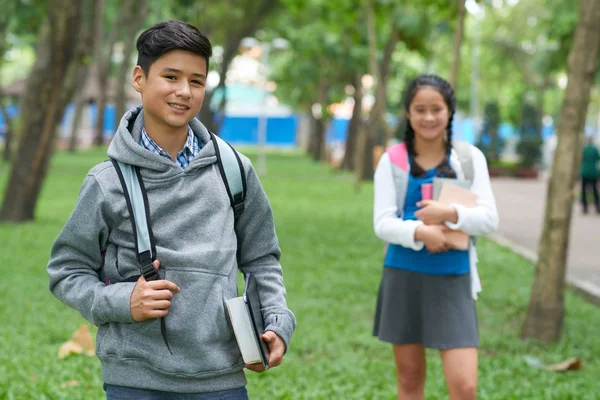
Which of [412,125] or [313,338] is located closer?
[412,125]

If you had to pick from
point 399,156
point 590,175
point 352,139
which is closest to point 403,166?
point 399,156

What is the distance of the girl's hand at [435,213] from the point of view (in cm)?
408

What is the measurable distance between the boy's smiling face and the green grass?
11.0 feet

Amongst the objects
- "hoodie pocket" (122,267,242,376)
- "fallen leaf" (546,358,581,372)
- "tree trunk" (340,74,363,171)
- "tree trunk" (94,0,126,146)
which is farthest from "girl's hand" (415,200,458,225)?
"tree trunk" (340,74,363,171)

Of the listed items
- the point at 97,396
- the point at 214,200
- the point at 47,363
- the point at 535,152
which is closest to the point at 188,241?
the point at 214,200

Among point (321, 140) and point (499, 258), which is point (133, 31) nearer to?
point (321, 140)

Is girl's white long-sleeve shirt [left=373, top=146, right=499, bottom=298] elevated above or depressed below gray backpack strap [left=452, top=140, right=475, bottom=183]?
below

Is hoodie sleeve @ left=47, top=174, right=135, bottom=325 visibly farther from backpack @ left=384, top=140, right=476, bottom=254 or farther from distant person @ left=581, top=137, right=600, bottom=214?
distant person @ left=581, top=137, right=600, bottom=214

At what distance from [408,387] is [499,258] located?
29.5ft

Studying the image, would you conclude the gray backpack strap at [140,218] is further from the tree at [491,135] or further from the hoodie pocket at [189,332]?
the tree at [491,135]

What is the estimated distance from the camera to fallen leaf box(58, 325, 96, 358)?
6.83 meters

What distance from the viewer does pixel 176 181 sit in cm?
268

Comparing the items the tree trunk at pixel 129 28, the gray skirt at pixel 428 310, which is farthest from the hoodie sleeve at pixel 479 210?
the tree trunk at pixel 129 28

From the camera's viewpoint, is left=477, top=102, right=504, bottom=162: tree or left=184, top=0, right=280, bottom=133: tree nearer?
left=184, top=0, right=280, bottom=133: tree
